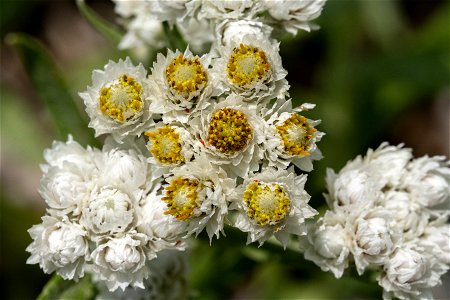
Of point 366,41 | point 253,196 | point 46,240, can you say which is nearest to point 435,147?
point 366,41

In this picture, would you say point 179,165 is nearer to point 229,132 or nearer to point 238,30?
point 229,132

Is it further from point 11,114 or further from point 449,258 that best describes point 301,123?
point 11,114

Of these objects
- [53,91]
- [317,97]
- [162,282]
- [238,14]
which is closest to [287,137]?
[238,14]

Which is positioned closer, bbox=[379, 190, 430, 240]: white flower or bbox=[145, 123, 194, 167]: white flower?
bbox=[145, 123, 194, 167]: white flower

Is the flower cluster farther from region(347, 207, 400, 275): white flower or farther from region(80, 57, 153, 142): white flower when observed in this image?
region(347, 207, 400, 275): white flower

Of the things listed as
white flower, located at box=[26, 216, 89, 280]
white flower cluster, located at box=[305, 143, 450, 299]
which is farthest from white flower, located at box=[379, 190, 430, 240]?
white flower, located at box=[26, 216, 89, 280]

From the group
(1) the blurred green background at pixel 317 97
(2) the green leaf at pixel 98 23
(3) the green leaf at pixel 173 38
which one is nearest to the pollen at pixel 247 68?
(3) the green leaf at pixel 173 38

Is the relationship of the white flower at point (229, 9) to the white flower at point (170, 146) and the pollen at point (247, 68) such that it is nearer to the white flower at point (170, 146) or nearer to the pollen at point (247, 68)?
the pollen at point (247, 68)
